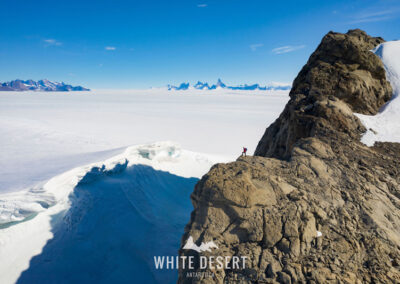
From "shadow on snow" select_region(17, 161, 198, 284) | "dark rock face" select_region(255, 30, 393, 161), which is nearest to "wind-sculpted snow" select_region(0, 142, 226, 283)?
"shadow on snow" select_region(17, 161, 198, 284)

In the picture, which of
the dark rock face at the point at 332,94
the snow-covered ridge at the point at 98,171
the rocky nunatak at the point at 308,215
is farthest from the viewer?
the snow-covered ridge at the point at 98,171

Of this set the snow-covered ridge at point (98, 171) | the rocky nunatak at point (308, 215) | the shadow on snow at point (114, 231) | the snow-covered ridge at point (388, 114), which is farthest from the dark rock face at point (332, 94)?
the snow-covered ridge at point (98, 171)

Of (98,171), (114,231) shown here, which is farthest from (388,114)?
(98,171)

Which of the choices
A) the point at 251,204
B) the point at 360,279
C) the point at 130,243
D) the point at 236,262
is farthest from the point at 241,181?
the point at 130,243

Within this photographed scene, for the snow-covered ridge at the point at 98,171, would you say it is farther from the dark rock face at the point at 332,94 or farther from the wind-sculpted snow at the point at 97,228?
the dark rock face at the point at 332,94

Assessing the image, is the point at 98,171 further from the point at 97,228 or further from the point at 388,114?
the point at 388,114

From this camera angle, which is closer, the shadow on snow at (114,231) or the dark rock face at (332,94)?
the dark rock face at (332,94)
